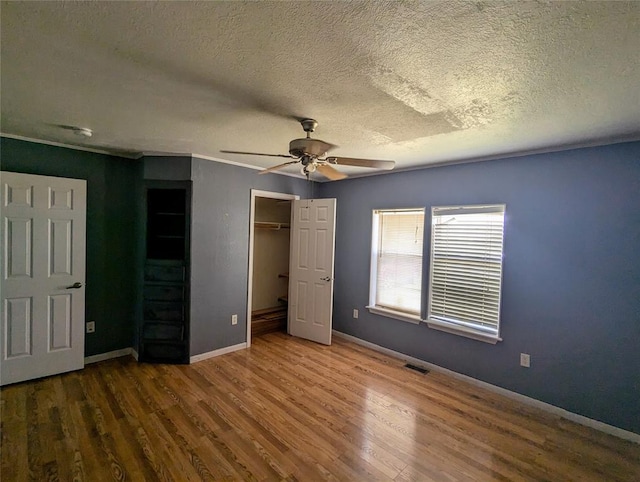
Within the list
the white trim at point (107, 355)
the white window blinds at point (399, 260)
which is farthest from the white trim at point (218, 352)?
the white window blinds at point (399, 260)

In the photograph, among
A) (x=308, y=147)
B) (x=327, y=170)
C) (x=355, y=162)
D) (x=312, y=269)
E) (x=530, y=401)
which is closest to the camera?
(x=308, y=147)

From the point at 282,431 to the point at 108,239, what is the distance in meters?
2.92

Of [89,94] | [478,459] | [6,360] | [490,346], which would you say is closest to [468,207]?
[490,346]

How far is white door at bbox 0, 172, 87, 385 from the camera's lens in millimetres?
2818

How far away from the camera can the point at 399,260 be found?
393 centimetres

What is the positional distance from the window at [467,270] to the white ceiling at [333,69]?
3.04 feet

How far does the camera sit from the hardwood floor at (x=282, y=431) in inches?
76.9

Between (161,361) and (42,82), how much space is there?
2.90 meters

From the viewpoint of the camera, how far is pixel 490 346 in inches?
121

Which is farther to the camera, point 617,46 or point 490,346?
point 490,346

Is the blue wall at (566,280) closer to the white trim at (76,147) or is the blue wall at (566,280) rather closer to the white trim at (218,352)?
the white trim at (218,352)

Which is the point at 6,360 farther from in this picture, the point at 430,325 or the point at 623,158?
the point at 623,158

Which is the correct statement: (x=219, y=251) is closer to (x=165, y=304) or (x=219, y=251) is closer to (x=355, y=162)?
(x=165, y=304)

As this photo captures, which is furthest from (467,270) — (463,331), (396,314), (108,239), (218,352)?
(108,239)
